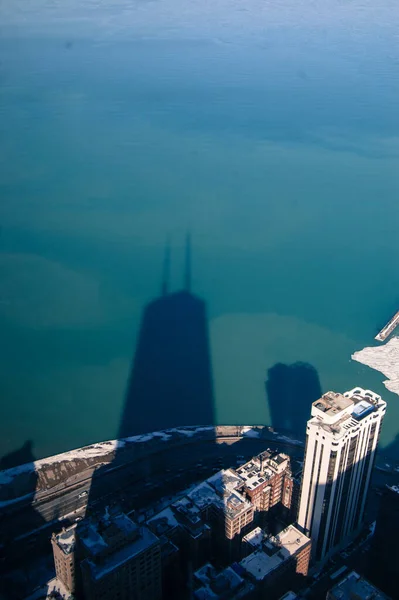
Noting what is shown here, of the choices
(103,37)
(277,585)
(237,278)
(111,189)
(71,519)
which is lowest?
(71,519)

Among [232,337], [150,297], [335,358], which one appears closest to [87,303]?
[150,297]

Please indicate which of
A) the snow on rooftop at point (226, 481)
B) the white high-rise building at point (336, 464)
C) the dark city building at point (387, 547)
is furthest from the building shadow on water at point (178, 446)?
the dark city building at point (387, 547)

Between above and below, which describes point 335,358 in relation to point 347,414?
below

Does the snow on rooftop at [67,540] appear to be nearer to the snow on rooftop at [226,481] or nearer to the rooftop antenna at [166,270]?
the snow on rooftop at [226,481]

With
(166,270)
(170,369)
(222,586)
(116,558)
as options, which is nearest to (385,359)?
(170,369)

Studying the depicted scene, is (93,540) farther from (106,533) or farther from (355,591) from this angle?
(355,591)

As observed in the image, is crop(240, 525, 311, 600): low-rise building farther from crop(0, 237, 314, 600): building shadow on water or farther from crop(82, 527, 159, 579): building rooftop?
crop(82, 527, 159, 579): building rooftop

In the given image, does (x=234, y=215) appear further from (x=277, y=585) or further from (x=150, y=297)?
(x=277, y=585)
